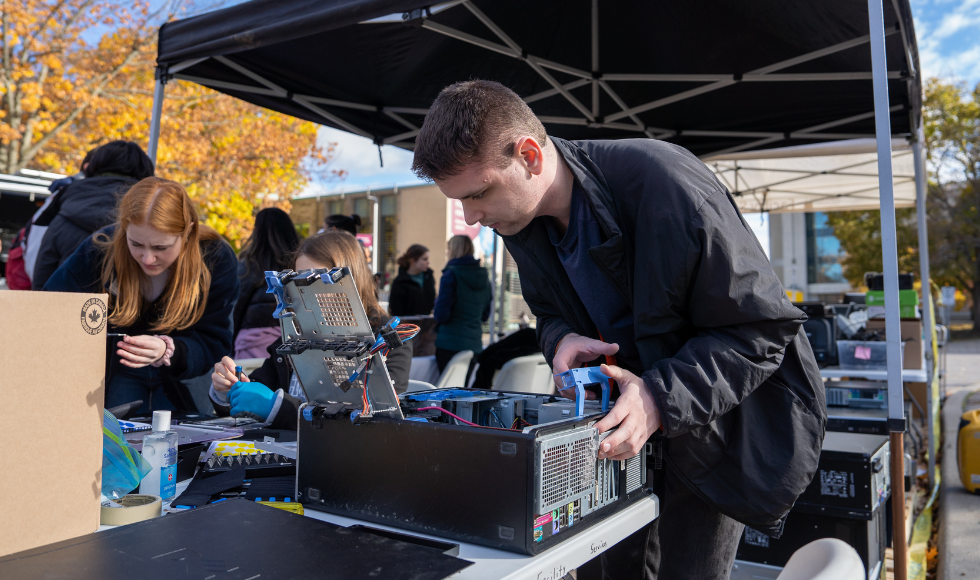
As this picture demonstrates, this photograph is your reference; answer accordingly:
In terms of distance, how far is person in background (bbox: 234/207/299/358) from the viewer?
3314mm

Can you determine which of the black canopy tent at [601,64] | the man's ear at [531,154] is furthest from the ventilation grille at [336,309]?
the black canopy tent at [601,64]

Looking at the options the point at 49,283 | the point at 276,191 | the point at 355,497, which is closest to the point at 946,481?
the point at 355,497

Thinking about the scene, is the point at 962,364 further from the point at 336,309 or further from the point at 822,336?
the point at 336,309

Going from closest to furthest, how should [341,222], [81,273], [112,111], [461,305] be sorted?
[81,273] < [341,222] < [461,305] < [112,111]

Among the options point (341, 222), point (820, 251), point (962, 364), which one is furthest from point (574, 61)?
point (820, 251)

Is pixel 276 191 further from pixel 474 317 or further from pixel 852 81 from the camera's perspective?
pixel 852 81

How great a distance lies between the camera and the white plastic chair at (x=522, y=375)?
322 centimetres

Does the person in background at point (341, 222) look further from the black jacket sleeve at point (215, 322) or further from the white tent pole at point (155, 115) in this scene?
the black jacket sleeve at point (215, 322)

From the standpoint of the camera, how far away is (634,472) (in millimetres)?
1231

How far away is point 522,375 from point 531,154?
215cm

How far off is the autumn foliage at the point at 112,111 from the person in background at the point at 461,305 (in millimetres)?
5964

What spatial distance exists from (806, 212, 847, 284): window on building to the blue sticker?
36875 millimetres

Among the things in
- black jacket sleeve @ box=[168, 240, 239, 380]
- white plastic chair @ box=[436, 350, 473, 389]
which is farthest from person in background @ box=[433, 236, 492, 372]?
black jacket sleeve @ box=[168, 240, 239, 380]

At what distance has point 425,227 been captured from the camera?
2380 centimetres
